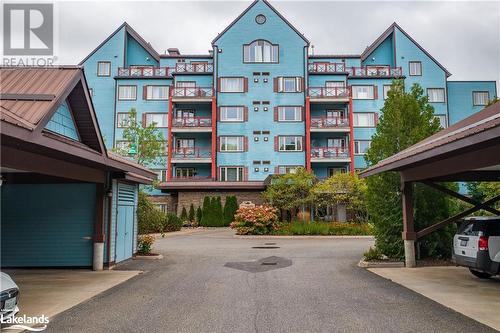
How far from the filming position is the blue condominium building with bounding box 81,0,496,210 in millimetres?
41344

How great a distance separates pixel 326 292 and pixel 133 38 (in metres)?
43.0

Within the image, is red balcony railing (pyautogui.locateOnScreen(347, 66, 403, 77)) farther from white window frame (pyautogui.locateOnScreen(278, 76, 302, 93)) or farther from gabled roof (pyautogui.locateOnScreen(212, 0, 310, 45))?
white window frame (pyautogui.locateOnScreen(278, 76, 302, 93))

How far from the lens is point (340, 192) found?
3147cm

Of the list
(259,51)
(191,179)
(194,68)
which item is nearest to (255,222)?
(191,179)

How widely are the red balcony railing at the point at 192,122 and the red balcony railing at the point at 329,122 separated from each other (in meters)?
9.85

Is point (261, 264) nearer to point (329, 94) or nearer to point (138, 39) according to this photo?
point (329, 94)

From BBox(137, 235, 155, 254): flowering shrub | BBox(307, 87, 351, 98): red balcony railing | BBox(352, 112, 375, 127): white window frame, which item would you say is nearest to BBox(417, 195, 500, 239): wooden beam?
BBox(137, 235, 155, 254): flowering shrub

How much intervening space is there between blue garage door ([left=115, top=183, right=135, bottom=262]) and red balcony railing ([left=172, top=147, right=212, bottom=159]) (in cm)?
2550

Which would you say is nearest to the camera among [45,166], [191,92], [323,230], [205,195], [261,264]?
[45,166]

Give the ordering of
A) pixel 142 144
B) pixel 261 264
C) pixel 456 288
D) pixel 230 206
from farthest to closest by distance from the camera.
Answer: pixel 230 206 → pixel 142 144 → pixel 261 264 → pixel 456 288

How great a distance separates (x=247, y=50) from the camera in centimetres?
4284

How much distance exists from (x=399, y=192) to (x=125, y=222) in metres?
9.14

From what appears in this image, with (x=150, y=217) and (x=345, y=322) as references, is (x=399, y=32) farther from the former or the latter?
(x=345, y=322)

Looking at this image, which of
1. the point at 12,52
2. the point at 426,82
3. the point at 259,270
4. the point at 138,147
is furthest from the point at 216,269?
the point at 426,82
